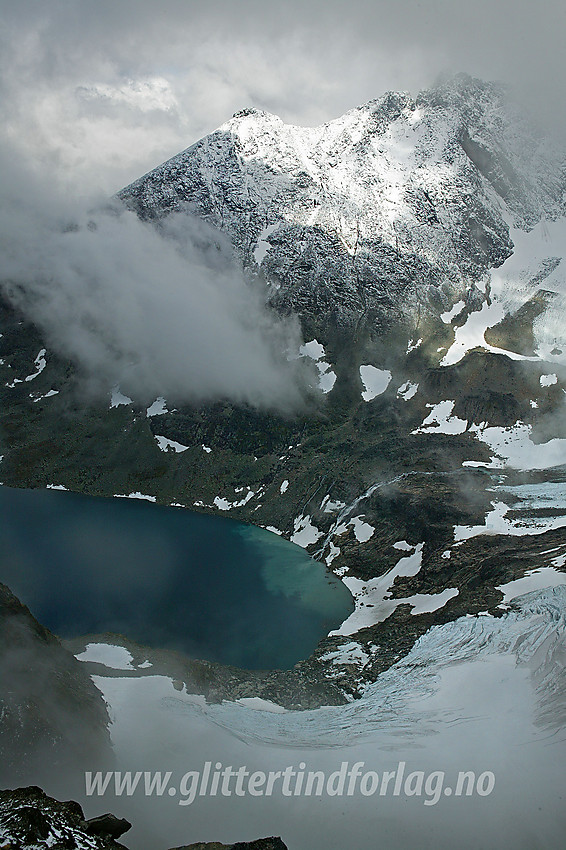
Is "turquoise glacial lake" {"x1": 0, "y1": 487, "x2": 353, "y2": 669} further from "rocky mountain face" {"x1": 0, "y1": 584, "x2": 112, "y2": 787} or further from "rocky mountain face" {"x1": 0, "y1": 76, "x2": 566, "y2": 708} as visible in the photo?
"rocky mountain face" {"x1": 0, "y1": 584, "x2": 112, "y2": 787}

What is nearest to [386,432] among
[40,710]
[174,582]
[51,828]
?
[174,582]

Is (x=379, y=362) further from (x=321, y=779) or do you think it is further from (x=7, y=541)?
(x=321, y=779)

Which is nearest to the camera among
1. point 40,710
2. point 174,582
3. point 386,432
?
point 40,710

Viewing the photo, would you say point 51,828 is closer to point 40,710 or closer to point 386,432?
point 40,710

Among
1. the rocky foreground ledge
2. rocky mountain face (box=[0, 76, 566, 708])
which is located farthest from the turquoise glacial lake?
the rocky foreground ledge

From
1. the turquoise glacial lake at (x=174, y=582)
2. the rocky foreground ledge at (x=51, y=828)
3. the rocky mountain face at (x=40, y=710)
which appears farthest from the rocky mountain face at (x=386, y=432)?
the rocky foreground ledge at (x=51, y=828)

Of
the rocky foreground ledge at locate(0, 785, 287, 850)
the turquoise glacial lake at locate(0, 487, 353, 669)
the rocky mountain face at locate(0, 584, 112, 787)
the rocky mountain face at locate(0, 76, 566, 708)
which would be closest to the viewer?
the rocky foreground ledge at locate(0, 785, 287, 850)

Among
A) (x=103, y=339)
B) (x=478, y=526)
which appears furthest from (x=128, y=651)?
(x=103, y=339)
